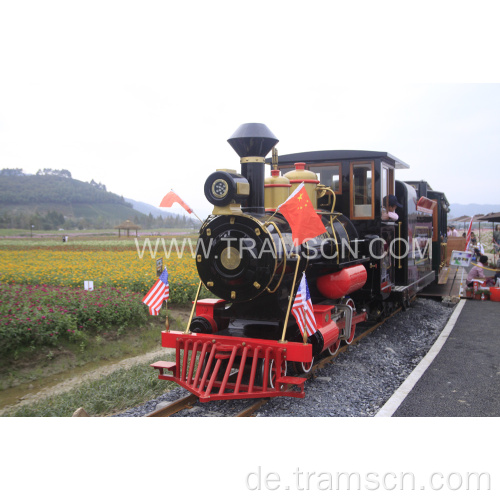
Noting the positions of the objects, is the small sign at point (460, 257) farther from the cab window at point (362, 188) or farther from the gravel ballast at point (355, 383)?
the cab window at point (362, 188)

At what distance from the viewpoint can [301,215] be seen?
4.99 m

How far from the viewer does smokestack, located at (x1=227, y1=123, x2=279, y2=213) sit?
527 centimetres

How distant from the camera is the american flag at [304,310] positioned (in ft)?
16.0

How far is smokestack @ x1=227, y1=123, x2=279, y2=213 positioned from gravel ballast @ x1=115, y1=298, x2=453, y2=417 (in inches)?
93.0

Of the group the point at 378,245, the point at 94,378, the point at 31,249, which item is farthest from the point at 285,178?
the point at 31,249

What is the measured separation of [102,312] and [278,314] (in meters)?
4.58

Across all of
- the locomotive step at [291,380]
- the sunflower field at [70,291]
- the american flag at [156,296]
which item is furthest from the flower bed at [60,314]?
the locomotive step at [291,380]

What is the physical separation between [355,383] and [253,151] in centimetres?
322

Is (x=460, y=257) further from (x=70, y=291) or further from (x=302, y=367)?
(x=70, y=291)

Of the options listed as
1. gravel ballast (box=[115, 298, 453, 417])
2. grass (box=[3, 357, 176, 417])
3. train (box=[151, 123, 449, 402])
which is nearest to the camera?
gravel ballast (box=[115, 298, 453, 417])

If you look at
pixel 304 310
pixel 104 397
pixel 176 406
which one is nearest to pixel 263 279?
pixel 304 310

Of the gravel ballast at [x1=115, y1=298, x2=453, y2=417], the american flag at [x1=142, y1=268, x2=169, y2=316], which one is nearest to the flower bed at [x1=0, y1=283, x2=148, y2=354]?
the american flag at [x1=142, y1=268, x2=169, y2=316]

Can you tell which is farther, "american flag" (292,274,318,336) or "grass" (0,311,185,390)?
"grass" (0,311,185,390)

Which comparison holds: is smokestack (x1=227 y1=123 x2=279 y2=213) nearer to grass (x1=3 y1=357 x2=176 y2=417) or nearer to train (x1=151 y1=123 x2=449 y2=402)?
train (x1=151 y1=123 x2=449 y2=402)
